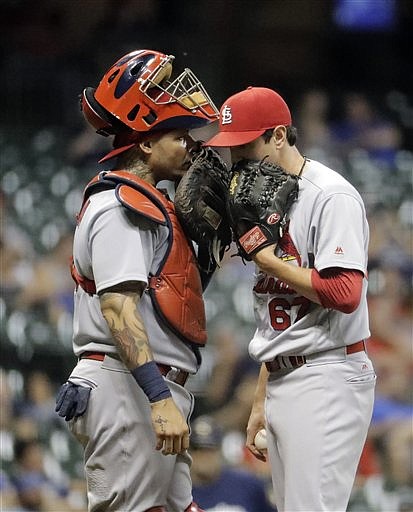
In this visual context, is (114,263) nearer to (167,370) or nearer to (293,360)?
(167,370)

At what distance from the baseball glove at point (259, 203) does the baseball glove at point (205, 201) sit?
0.12 m

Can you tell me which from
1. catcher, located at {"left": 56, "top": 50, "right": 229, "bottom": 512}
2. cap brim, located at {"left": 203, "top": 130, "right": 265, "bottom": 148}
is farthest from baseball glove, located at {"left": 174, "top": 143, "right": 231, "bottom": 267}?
cap brim, located at {"left": 203, "top": 130, "right": 265, "bottom": 148}

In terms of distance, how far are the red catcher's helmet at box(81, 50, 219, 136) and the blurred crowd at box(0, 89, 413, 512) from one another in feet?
7.58

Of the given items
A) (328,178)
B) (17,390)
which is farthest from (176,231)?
(17,390)

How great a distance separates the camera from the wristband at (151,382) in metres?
2.67

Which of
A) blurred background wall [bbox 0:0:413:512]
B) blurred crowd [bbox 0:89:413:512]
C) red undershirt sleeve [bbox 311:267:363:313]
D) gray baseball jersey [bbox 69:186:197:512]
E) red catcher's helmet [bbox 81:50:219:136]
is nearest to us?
red undershirt sleeve [bbox 311:267:363:313]

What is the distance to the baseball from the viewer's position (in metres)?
3.04

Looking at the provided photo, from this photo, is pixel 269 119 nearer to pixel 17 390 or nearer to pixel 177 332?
pixel 177 332

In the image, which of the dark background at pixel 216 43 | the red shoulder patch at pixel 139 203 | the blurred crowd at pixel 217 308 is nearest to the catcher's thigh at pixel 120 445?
the red shoulder patch at pixel 139 203

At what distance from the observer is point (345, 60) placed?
23.0 ft

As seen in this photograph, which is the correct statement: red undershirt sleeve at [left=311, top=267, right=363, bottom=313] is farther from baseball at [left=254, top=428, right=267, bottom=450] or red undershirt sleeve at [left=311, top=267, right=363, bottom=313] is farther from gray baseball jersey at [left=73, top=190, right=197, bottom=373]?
baseball at [left=254, top=428, right=267, bottom=450]

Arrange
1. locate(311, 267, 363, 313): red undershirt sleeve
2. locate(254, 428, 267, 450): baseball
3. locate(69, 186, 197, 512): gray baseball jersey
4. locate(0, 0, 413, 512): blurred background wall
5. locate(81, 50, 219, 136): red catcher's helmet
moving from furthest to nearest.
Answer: locate(0, 0, 413, 512): blurred background wall → locate(254, 428, 267, 450): baseball → locate(81, 50, 219, 136): red catcher's helmet → locate(69, 186, 197, 512): gray baseball jersey → locate(311, 267, 363, 313): red undershirt sleeve

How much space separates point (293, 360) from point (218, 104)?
3415mm

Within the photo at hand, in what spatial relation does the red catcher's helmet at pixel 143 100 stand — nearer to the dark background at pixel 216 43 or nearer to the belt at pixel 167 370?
the belt at pixel 167 370
